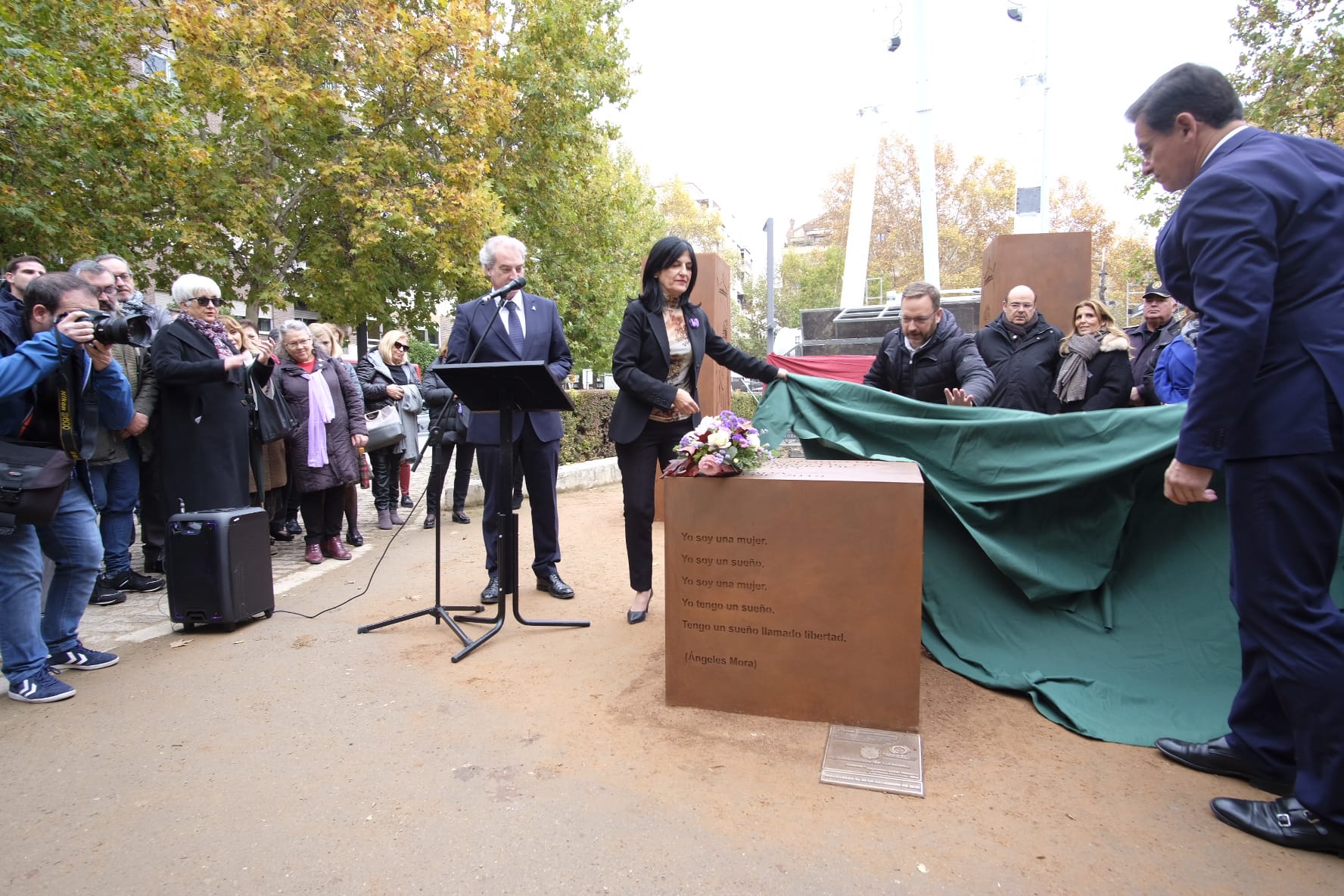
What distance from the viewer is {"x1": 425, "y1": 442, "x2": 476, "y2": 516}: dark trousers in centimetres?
653

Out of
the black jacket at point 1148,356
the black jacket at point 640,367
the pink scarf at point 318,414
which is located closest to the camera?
the black jacket at point 640,367

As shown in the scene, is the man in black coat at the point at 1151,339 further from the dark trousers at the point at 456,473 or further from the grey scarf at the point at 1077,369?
the dark trousers at the point at 456,473

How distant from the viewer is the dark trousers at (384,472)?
25.8 feet

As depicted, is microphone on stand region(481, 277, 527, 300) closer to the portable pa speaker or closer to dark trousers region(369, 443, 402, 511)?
the portable pa speaker

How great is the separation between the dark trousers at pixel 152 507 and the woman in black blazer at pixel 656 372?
3.61 meters

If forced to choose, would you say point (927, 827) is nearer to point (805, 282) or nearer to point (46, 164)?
point (46, 164)

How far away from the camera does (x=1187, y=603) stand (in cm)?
326

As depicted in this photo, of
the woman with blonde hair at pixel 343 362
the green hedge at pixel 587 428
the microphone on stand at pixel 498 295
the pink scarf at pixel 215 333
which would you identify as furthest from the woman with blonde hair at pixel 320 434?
the green hedge at pixel 587 428

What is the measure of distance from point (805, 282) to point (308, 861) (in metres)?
48.0

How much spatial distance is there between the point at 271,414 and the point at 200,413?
28.9 inches

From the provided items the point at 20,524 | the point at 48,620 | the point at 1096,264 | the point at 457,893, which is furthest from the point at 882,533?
the point at 1096,264

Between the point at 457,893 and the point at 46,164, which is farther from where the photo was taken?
the point at 46,164

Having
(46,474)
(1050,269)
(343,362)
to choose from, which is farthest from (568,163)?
(46,474)

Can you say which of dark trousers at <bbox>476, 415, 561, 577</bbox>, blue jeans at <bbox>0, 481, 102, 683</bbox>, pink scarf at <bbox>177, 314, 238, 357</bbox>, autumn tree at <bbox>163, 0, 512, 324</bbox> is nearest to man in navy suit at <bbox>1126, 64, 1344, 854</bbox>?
dark trousers at <bbox>476, 415, 561, 577</bbox>
